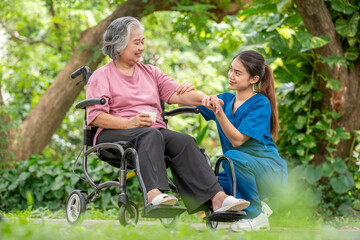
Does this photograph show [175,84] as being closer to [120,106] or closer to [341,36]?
[120,106]

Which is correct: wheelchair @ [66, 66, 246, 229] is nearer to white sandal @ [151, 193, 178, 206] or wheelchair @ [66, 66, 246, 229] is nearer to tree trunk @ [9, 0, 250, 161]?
white sandal @ [151, 193, 178, 206]

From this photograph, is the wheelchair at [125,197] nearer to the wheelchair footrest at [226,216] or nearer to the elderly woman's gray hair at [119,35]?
the wheelchair footrest at [226,216]

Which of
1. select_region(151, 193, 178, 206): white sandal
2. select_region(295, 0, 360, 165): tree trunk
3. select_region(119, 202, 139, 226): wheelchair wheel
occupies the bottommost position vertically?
select_region(295, 0, 360, 165): tree trunk

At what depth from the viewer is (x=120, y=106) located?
2797 mm

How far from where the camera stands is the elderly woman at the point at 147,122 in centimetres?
245

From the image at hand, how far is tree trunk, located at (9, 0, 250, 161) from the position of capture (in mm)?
5695

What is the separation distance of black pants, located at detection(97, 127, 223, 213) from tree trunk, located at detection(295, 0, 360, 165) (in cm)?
246

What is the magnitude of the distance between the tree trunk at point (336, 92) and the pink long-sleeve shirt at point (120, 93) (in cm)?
225

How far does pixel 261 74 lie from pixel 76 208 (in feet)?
4.44

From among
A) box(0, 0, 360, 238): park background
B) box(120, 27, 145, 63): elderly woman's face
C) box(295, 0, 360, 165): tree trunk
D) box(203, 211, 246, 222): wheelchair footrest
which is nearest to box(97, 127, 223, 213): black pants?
box(203, 211, 246, 222): wheelchair footrest

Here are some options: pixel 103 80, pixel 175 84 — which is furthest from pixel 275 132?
pixel 103 80

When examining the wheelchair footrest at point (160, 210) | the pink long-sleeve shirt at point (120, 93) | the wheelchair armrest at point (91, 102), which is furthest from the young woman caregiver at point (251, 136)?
the wheelchair armrest at point (91, 102)

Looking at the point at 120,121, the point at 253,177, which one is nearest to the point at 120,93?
the point at 120,121

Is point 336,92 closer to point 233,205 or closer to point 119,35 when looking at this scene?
point 119,35
